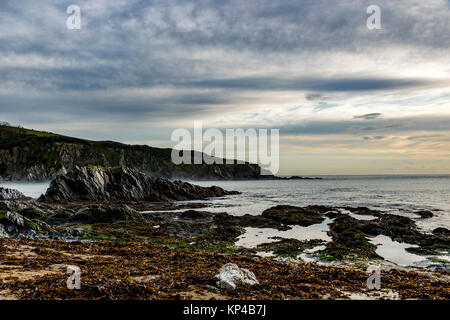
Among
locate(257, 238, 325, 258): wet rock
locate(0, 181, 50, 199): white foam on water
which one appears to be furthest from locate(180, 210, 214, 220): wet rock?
locate(0, 181, 50, 199): white foam on water

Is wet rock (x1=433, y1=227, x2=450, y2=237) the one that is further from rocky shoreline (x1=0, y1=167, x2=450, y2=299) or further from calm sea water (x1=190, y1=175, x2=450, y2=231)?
calm sea water (x1=190, y1=175, x2=450, y2=231)

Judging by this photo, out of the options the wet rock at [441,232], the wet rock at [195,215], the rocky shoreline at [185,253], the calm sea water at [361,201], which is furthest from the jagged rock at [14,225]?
the wet rock at [441,232]

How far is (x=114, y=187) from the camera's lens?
172 ft

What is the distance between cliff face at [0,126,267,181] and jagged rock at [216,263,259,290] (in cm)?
7883

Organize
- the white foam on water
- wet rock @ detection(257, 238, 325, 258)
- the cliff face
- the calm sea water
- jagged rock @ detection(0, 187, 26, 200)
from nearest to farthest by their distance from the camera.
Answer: wet rock @ detection(257, 238, 325, 258) → the calm sea water → jagged rock @ detection(0, 187, 26, 200) → the white foam on water → the cliff face

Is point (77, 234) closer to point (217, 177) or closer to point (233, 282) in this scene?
point (233, 282)

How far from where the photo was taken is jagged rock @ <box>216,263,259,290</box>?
26.8 feet

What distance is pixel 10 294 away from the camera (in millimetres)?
7141

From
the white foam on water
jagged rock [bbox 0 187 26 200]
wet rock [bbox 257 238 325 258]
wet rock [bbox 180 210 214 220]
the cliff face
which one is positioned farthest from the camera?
the cliff face

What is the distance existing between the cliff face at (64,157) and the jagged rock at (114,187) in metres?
29.7

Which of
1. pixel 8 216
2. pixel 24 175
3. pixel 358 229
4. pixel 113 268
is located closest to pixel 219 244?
pixel 113 268

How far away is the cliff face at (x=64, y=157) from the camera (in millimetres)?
105688

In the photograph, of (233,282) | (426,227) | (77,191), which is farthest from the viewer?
(77,191)
